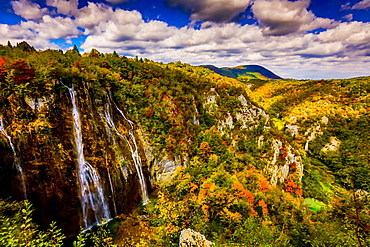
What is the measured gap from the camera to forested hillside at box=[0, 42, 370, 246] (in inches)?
406

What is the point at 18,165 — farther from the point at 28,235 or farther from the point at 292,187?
the point at 292,187

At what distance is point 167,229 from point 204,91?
3739 cm

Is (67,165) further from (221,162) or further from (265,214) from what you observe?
(265,214)

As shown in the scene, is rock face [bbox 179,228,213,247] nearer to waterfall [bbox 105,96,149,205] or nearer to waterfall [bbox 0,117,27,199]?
waterfall [bbox 0,117,27,199]

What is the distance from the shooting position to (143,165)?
22.0 metres

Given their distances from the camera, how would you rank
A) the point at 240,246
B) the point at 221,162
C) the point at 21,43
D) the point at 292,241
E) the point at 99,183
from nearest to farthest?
the point at 240,246 < the point at 99,183 < the point at 292,241 < the point at 21,43 < the point at 221,162

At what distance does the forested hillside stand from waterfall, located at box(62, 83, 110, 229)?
0.09 m

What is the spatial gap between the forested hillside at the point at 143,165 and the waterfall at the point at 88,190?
0.09m

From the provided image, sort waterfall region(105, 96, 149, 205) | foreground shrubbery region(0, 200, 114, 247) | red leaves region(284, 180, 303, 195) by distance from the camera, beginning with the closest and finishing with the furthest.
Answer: foreground shrubbery region(0, 200, 114, 247)
waterfall region(105, 96, 149, 205)
red leaves region(284, 180, 303, 195)

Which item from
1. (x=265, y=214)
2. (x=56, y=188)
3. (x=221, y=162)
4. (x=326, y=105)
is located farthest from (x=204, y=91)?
(x=326, y=105)

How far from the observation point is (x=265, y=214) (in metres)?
25.7

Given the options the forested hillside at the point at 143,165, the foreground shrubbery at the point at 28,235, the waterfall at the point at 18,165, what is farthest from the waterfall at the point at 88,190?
the foreground shrubbery at the point at 28,235

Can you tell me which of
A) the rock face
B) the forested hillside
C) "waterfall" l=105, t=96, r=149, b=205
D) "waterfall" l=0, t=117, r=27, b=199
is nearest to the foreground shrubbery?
the forested hillside

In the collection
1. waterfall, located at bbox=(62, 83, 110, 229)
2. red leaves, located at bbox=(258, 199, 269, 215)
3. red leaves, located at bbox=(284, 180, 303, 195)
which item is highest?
waterfall, located at bbox=(62, 83, 110, 229)
